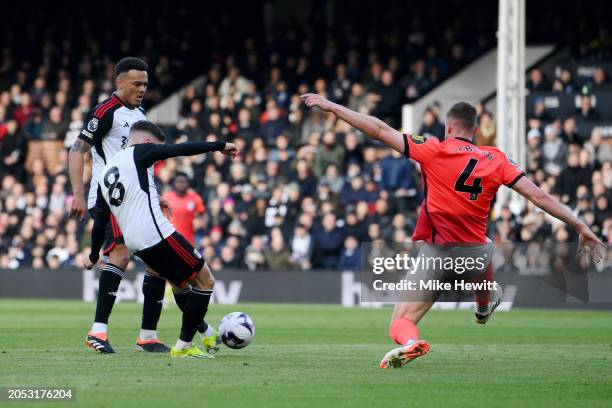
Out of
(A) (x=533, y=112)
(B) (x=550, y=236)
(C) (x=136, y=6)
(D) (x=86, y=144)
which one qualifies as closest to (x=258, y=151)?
(A) (x=533, y=112)

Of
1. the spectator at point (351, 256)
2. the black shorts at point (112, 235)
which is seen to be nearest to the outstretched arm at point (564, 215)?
the black shorts at point (112, 235)

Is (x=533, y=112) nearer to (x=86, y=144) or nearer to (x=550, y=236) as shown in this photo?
(x=550, y=236)

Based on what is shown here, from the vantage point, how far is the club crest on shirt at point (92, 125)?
36.0ft

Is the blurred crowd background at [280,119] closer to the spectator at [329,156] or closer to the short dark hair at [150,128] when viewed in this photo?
→ the spectator at [329,156]

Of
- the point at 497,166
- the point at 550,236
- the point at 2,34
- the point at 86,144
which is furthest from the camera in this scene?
the point at 2,34

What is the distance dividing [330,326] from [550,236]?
6331mm

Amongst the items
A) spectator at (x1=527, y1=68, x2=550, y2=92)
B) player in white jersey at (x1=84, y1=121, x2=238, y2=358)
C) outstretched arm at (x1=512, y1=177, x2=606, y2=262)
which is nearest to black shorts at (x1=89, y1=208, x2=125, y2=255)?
player in white jersey at (x1=84, y1=121, x2=238, y2=358)

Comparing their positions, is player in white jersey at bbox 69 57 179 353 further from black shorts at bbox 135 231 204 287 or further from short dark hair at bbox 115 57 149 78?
black shorts at bbox 135 231 204 287

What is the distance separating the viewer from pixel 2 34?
33.8 meters

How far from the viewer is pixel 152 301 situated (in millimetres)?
11109

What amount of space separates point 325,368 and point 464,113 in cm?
221

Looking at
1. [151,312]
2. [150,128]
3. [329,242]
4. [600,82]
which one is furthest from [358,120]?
[600,82]

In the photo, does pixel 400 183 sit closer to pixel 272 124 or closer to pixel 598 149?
pixel 598 149

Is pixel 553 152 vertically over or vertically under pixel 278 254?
over
